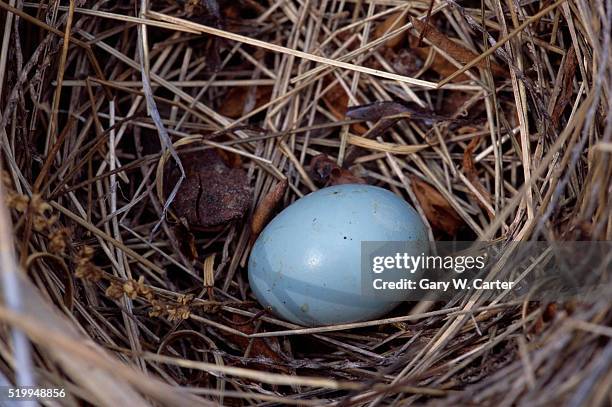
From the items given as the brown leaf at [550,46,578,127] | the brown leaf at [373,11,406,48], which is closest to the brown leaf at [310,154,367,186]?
the brown leaf at [373,11,406,48]

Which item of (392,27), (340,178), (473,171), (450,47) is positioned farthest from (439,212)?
(392,27)

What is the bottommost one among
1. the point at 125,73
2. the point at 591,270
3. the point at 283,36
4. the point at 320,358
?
the point at 320,358

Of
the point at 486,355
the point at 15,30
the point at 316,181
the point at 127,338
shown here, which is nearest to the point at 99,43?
the point at 15,30

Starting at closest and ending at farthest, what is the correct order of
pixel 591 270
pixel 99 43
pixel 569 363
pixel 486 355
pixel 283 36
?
pixel 569 363, pixel 591 270, pixel 486 355, pixel 99 43, pixel 283 36

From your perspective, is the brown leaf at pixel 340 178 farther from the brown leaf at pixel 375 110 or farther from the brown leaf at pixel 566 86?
the brown leaf at pixel 566 86

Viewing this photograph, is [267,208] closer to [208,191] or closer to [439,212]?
[208,191]

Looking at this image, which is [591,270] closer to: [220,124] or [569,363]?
[569,363]
